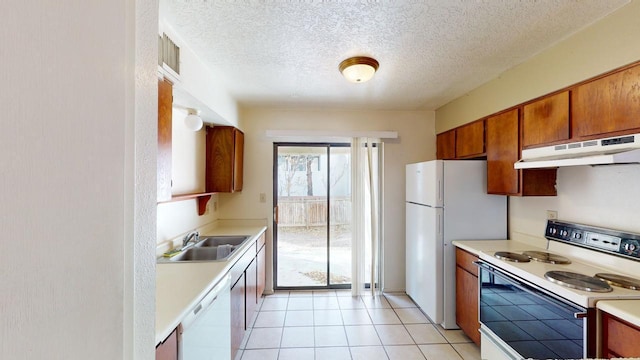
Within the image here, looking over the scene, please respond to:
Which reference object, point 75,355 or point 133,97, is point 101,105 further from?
point 75,355

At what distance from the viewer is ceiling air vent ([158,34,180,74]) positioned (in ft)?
4.98

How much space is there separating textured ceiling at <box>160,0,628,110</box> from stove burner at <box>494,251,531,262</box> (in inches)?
59.0

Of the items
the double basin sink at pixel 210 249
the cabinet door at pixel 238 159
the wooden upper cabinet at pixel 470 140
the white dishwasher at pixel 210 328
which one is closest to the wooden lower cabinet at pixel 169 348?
the white dishwasher at pixel 210 328

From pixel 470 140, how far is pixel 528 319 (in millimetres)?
1725

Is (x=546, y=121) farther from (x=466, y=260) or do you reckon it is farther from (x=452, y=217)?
(x=466, y=260)

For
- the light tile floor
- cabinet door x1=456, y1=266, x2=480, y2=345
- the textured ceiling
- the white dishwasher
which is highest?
the textured ceiling

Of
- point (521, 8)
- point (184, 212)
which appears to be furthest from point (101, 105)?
point (184, 212)

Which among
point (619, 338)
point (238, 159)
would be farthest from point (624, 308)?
point (238, 159)

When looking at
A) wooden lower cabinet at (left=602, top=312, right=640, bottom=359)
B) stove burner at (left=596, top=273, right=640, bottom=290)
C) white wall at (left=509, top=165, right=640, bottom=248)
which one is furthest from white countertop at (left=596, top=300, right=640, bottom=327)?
white wall at (left=509, top=165, right=640, bottom=248)

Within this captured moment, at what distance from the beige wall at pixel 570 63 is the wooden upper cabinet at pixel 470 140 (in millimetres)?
119

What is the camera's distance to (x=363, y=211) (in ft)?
11.5

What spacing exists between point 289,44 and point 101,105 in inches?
Answer: 65.2

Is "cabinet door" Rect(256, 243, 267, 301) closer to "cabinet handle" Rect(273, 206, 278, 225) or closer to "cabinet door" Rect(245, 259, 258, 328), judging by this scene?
"cabinet door" Rect(245, 259, 258, 328)

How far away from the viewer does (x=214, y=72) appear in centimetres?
237
